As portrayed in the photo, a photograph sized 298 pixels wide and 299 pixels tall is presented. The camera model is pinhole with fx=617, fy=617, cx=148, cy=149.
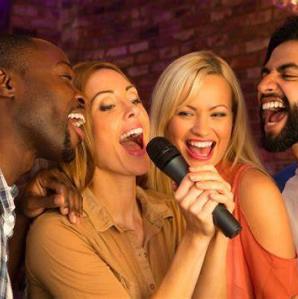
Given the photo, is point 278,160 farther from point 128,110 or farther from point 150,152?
point 150,152

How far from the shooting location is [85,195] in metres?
1.57

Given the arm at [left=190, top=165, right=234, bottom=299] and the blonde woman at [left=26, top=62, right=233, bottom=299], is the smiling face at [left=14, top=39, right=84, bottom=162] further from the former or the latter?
the arm at [left=190, top=165, right=234, bottom=299]

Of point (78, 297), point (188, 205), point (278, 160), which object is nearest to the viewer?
point (188, 205)

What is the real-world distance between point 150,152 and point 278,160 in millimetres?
2318

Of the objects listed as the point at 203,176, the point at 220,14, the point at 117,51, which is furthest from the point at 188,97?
the point at 117,51

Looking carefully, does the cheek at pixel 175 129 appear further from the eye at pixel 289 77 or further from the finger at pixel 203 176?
the finger at pixel 203 176

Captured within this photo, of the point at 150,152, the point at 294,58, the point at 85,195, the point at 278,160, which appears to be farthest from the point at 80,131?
the point at 278,160

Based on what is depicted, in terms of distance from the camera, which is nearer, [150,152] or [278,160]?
[150,152]

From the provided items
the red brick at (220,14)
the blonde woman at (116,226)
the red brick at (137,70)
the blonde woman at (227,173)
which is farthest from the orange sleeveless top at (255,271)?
the red brick at (137,70)

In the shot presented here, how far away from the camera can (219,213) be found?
1.21 meters

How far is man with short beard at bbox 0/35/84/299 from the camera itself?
1452mm

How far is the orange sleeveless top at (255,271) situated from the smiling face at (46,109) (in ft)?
1.54

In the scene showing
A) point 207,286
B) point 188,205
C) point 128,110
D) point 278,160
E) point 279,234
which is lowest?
point 278,160

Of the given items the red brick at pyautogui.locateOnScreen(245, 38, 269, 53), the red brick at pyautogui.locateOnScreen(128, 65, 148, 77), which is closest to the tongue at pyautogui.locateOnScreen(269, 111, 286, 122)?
the red brick at pyautogui.locateOnScreen(245, 38, 269, 53)
